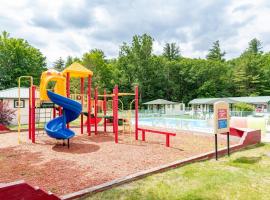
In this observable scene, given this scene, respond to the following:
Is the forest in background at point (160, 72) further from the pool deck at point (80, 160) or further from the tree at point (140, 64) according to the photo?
the pool deck at point (80, 160)

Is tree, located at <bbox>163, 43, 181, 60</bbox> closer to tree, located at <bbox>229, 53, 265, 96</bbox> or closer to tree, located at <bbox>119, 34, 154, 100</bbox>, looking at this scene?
tree, located at <bbox>119, 34, 154, 100</bbox>

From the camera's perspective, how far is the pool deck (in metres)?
4.99

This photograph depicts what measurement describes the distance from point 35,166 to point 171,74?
49011 millimetres

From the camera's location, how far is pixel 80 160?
670cm

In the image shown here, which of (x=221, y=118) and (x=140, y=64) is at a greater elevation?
(x=140, y=64)

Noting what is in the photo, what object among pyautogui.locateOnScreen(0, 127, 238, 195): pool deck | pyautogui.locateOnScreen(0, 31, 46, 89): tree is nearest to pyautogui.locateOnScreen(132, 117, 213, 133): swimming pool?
pyautogui.locateOnScreen(0, 127, 238, 195): pool deck

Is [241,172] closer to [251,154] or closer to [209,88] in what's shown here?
[251,154]

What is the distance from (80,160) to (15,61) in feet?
128

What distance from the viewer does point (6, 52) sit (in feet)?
127

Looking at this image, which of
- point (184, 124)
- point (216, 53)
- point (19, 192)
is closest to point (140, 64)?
point (216, 53)

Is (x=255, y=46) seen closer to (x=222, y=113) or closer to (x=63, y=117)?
(x=222, y=113)

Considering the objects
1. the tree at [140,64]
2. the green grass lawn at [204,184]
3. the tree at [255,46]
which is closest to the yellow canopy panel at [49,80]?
the green grass lawn at [204,184]

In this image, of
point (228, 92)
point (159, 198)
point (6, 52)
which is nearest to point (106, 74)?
point (6, 52)

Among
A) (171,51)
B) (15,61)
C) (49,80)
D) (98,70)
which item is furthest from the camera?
(171,51)
